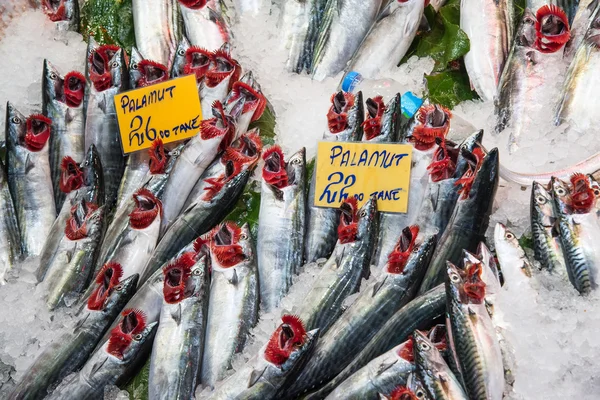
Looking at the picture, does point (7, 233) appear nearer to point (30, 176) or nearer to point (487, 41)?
point (30, 176)

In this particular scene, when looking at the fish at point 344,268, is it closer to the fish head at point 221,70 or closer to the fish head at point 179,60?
the fish head at point 221,70

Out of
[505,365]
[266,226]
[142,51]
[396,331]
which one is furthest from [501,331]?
[142,51]

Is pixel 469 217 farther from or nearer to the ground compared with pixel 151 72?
nearer to the ground

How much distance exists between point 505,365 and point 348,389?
0.61m

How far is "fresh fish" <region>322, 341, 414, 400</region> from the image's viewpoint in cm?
246

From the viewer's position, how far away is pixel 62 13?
4.41m

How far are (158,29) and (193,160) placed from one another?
1.20 m

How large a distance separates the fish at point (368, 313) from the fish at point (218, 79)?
59.2 inches

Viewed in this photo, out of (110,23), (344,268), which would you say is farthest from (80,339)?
(110,23)

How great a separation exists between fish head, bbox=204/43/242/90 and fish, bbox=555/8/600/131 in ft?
5.92

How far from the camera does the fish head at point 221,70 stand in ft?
12.1

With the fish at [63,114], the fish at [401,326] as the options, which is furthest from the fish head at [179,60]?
the fish at [401,326]

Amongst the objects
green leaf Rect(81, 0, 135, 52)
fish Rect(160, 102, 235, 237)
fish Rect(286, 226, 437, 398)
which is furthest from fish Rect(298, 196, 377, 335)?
green leaf Rect(81, 0, 135, 52)

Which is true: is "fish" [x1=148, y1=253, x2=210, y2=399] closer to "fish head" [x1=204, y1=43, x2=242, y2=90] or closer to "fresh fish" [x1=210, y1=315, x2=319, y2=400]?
"fresh fish" [x1=210, y1=315, x2=319, y2=400]
